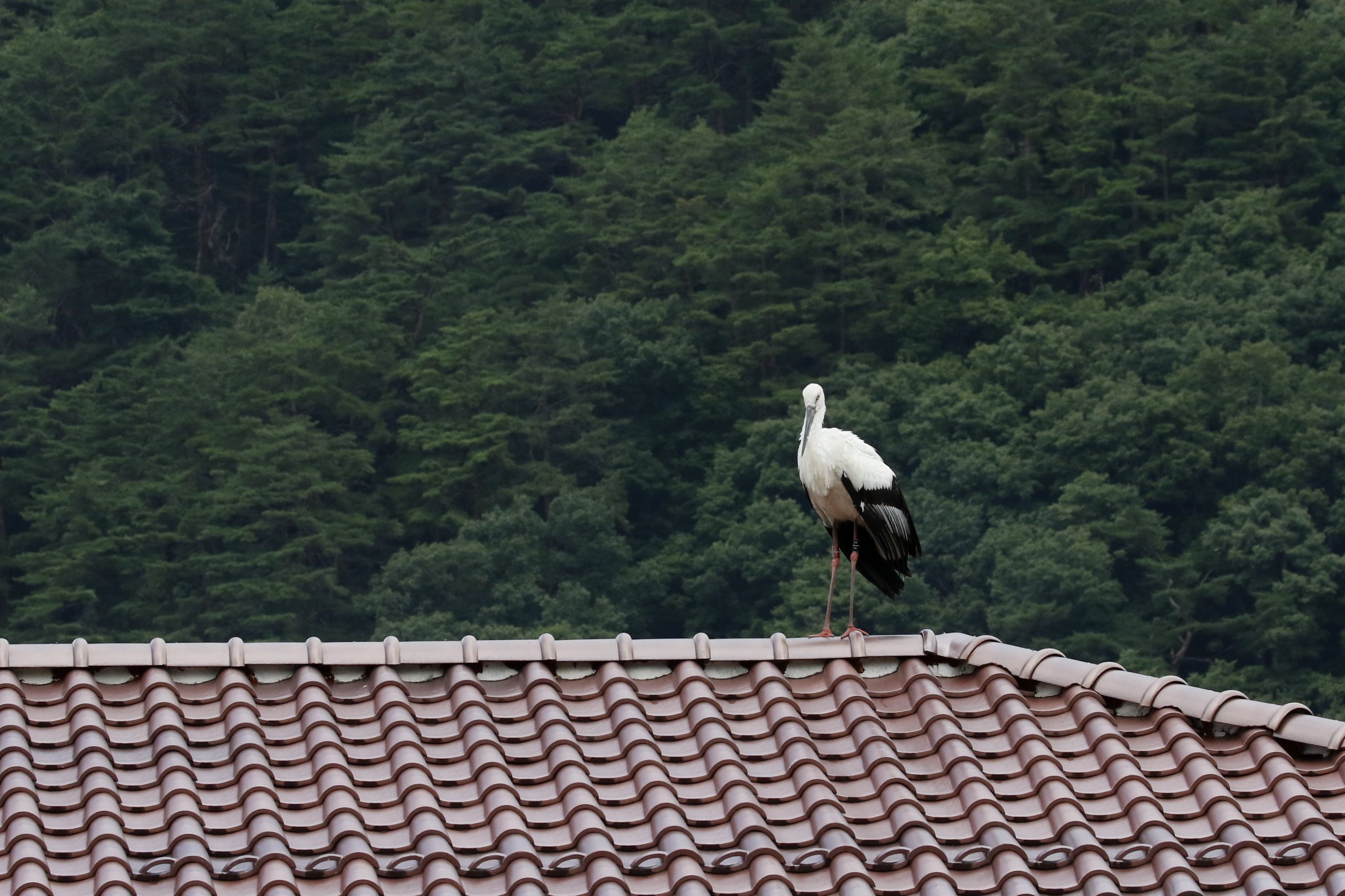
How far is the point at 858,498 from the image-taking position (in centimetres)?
925

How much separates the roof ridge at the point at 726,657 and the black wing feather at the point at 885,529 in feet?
5.63

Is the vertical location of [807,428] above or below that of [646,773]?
above

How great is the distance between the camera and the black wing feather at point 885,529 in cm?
923

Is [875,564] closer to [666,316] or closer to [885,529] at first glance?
[885,529]

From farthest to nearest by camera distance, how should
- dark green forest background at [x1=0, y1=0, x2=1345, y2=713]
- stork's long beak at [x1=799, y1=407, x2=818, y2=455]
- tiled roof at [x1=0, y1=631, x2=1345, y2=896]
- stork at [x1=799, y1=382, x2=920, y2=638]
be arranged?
1. dark green forest background at [x1=0, y1=0, x2=1345, y2=713]
2. stork's long beak at [x1=799, y1=407, x2=818, y2=455]
3. stork at [x1=799, y1=382, x2=920, y2=638]
4. tiled roof at [x1=0, y1=631, x2=1345, y2=896]

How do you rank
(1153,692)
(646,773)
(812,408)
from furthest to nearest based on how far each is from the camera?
(812,408) < (1153,692) < (646,773)

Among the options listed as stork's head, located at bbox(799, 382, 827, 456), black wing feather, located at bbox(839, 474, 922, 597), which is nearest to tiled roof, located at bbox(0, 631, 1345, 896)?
black wing feather, located at bbox(839, 474, 922, 597)

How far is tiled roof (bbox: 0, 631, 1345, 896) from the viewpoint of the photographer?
618cm

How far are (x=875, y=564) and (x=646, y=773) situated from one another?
3.05 metres

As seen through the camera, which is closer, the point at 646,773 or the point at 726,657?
the point at 646,773

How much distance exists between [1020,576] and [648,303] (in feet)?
57.3

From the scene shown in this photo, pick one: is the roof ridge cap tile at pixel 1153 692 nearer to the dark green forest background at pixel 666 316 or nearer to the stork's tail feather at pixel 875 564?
the stork's tail feather at pixel 875 564

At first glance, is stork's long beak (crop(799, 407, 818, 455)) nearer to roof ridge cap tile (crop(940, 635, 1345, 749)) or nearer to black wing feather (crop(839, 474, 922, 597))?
black wing feather (crop(839, 474, 922, 597))

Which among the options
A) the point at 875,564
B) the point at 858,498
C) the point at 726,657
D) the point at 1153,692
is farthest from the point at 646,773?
the point at 875,564
